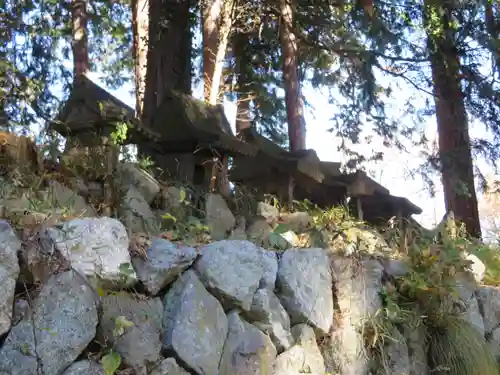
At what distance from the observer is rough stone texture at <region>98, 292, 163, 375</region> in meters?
2.40

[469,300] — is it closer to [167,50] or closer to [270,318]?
[270,318]

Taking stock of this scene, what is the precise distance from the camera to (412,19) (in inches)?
286

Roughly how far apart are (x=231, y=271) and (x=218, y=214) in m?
1.34

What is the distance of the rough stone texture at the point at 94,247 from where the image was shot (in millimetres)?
2420

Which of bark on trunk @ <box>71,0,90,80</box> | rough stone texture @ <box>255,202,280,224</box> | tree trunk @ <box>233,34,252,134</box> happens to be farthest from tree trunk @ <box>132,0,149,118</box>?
rough stone texture @ <box>255,202,280,224</box>

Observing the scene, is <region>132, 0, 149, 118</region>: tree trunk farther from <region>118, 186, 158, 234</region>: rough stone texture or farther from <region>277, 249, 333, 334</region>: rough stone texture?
<region>277, 249, 333, 334</region>: rough stone texture

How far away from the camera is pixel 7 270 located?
2.23 m

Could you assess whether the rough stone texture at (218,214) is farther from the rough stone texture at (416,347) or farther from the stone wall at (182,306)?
the rough stone texture at (416,347)

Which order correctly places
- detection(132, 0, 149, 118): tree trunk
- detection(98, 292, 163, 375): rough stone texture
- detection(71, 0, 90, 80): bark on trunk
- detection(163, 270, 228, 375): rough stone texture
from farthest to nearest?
1. detection(71, 0, 90, 80): bark on trunk
2. detection(132, 0, 149, 118): tree trunk
3. detection(163, 270, 228, 375): rough stone texture
4. detection(98, 292, 163, 375): rough stone texture

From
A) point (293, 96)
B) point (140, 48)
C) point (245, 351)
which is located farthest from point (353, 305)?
point (293, 96)

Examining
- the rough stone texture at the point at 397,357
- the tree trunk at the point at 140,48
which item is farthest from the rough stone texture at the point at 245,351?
the tree trunk at the point at 140,48

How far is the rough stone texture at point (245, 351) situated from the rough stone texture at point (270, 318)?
0.24 ft

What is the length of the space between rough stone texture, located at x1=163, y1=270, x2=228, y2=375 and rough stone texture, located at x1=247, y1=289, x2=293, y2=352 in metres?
0.22

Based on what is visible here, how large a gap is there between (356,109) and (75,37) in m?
4.50
